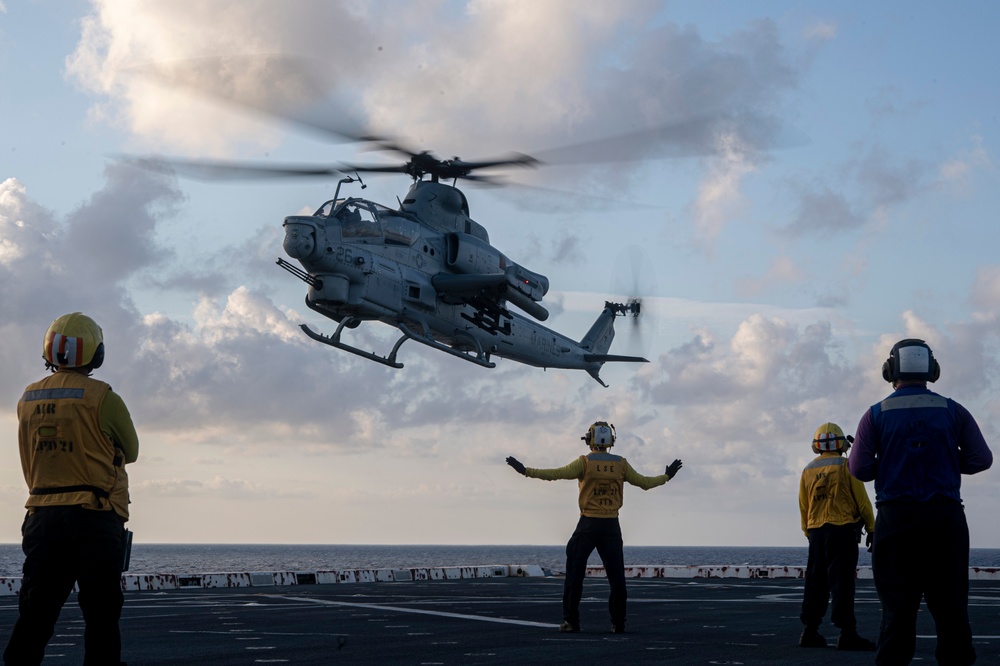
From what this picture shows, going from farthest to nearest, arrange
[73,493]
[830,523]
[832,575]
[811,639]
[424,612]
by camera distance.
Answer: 1. [424,612]
2. [830,523]
3. [832,575]
4. [811,639]
5. [73,493]

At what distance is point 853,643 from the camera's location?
10.3 metres

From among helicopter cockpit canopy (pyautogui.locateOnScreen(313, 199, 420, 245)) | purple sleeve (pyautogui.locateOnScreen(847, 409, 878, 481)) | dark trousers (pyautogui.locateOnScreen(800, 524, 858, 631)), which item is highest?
helicopter cockpit canopy (pyautogui.locateOnScreen(313, 199, 420, 245))

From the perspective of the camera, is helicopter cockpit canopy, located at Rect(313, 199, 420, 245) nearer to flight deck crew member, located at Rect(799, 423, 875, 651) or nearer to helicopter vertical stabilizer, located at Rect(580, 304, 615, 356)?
helicopter vertical stabilizer, located at Rect(580, 304, 615, 356)

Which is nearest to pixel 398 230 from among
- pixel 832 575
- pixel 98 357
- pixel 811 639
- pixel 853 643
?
pixel 832 575

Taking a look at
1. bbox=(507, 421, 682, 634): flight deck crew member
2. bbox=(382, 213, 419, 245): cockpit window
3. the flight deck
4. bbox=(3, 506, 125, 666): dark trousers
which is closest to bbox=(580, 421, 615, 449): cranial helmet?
bbox=(507, 421, 682, 634): flight deck crew member

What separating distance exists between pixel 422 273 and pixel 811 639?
17863mm

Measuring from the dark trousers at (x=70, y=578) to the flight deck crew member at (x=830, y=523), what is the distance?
6670mm

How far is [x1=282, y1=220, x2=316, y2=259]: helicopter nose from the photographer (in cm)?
Result: 2447

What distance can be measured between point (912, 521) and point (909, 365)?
0.98m

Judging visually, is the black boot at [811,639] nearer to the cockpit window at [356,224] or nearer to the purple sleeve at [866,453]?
the purple sleeve at [866,453]

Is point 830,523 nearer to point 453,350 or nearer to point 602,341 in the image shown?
point 453,350

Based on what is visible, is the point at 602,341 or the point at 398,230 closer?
the point at 398,230

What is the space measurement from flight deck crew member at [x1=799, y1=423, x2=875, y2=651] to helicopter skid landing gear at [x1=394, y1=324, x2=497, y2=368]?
16.4 m

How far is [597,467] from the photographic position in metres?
12.5
